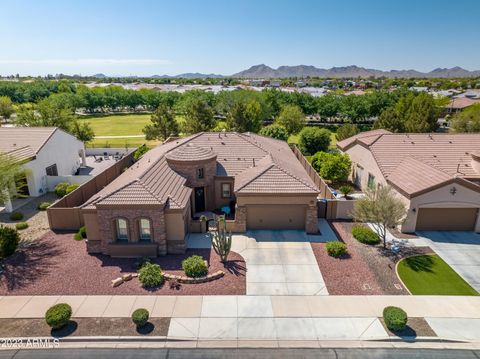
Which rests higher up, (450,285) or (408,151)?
(408,151)

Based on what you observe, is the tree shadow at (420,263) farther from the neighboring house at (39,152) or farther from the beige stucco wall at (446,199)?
the neighboring house at (39,152)

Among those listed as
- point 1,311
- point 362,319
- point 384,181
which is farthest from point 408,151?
point 1,311

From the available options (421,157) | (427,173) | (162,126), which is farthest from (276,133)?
(427,173)

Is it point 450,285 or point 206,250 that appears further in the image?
point 206,250

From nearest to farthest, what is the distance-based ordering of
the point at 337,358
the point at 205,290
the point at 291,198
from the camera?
the point at 337,358 → the point at 205,290 → the point at 291,198

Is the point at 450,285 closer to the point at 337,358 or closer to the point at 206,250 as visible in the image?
the point at 337,358

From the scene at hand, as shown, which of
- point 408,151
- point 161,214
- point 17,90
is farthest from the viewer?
point 17,90

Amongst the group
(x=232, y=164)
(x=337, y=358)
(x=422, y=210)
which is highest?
(x=232, y=164)

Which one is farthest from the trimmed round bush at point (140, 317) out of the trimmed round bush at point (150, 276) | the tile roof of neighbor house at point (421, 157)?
the tile roof of neighbor house at point (421, 157)
